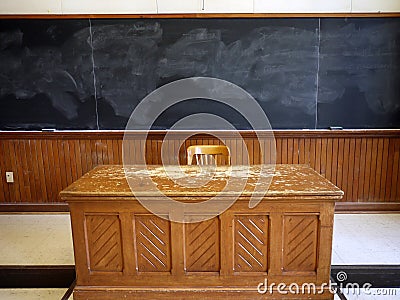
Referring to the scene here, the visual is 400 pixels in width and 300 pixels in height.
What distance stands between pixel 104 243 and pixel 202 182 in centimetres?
73

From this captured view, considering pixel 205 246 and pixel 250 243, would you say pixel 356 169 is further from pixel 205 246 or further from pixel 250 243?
pixel 205 246

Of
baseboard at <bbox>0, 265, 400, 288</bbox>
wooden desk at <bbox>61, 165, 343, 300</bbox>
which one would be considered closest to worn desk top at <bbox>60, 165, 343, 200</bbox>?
wooden desk at <bbox>61, 165, 343, 300</bbox>

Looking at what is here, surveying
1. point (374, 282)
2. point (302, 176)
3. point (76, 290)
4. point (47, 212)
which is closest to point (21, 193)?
point (47, 212)

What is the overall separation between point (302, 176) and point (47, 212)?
108 inches

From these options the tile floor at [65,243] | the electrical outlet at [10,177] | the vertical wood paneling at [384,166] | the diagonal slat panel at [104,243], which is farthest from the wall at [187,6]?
the diagonal slat panel at [104,243]

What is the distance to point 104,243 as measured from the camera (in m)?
2.22

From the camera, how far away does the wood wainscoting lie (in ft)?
11.9

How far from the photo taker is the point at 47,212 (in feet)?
12.4

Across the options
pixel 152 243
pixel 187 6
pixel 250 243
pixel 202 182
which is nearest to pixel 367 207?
pixel 250 243

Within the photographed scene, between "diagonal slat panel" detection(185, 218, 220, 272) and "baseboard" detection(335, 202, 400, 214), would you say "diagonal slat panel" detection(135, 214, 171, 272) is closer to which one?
"diagonal slat panel" detection(185, 218, 220, 272)

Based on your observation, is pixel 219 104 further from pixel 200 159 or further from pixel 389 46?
pixel 389 46

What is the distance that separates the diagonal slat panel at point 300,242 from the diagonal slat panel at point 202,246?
0.43 meters

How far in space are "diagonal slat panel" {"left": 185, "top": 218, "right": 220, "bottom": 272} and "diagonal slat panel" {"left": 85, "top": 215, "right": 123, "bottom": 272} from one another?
1.42 ft

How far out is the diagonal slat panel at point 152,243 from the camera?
7.19 feet
